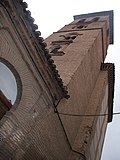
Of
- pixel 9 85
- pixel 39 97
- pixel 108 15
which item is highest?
pixel 108 15

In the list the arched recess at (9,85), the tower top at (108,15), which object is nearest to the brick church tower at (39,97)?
the arched recess at (9,85)

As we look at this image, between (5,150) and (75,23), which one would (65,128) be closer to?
(5,150)

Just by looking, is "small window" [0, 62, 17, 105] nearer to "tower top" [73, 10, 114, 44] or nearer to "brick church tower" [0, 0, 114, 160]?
"brick church tower" [0, 0, 114, 160]

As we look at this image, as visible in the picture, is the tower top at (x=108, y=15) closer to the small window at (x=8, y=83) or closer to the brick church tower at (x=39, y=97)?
the brick church tower at (x=39, y=97)

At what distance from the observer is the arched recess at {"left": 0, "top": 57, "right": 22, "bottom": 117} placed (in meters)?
7.66

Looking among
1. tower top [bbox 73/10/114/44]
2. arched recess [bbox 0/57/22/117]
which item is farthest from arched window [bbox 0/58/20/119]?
tower top [bbox 73/10/114/44]

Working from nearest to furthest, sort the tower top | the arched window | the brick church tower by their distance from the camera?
the brick church tower
the arched window
the tower top

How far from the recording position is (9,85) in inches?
313

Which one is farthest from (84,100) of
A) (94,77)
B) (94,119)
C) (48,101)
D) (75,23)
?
(75,23)

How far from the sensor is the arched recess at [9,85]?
766 centimetres

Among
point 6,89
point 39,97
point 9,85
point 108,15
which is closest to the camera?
point 6,89

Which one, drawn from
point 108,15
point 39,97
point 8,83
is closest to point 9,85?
point 8,83

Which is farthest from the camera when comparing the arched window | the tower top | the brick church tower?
the tower top

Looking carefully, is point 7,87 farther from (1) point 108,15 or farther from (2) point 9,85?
(1) point 108,15
